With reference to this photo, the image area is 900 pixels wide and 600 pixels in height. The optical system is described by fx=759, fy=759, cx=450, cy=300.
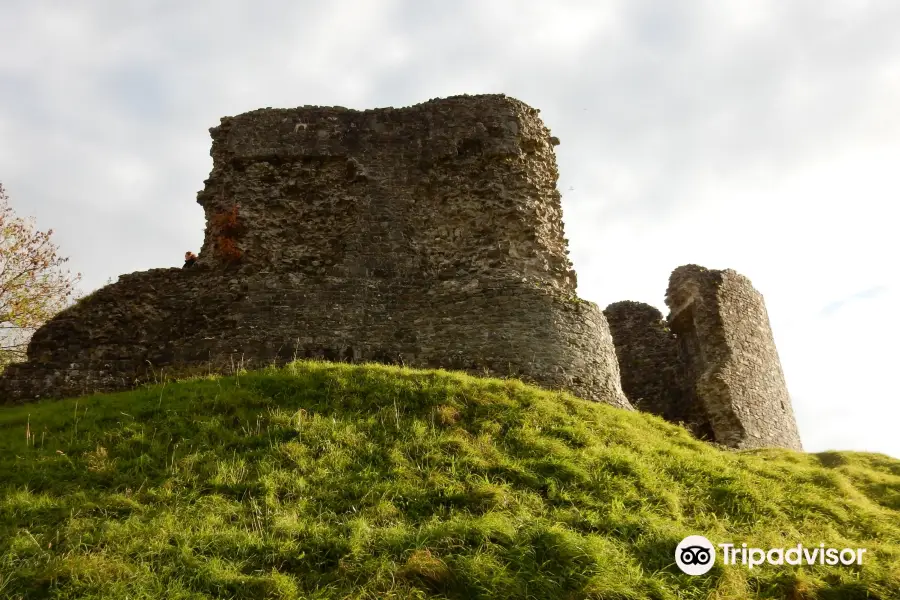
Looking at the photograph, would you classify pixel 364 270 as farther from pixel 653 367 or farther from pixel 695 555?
pixel 653 367

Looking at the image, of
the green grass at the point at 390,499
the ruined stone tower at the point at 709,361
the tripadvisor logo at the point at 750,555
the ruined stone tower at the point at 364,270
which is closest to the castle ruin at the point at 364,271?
the ruined stone tower at the point at 364,270

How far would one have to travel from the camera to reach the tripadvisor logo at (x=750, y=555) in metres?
6.25

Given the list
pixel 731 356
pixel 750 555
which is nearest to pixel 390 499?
pixel 750 555

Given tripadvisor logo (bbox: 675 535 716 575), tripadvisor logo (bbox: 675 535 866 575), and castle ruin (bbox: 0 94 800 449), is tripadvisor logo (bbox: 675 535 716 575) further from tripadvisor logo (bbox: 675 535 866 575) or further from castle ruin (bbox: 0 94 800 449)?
castle ruin (bbox: 0 94 800 449)

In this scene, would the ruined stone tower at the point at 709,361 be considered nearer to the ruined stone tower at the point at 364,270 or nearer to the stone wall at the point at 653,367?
the stone wall at the point at 653,367

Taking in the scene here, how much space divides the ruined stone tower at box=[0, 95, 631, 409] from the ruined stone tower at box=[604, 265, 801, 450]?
13.3 feet

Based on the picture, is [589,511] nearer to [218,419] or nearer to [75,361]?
[218,419]

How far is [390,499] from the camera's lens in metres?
7.14

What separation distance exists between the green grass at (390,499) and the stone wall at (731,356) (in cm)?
419

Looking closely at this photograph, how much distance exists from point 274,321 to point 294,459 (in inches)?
173

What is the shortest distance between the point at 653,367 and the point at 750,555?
34.1 ft

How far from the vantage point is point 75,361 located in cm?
1140

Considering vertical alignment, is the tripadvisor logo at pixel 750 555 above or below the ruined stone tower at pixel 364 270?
below

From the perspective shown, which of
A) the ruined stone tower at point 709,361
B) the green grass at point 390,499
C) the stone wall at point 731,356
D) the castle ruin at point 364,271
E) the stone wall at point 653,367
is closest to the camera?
the green grass at point 390,499
